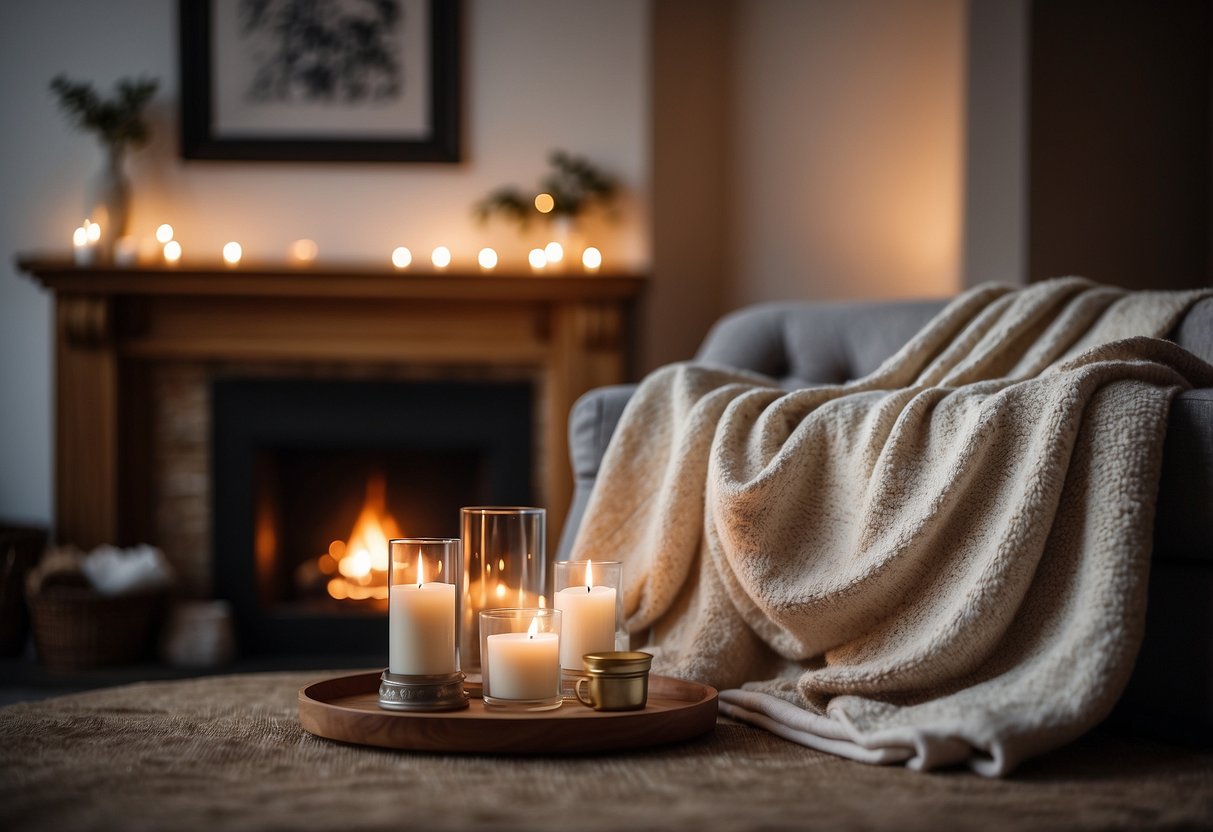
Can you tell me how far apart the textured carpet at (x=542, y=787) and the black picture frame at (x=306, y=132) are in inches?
80.6

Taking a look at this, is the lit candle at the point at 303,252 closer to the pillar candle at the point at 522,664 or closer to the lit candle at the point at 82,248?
the lit candle at the point at 82,248

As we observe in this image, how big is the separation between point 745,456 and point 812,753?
40 centimetres

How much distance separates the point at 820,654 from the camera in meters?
1.38

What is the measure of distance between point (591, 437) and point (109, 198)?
1766 millimetres

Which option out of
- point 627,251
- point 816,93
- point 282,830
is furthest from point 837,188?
point 282,830

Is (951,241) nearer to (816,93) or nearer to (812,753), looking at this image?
(816,93)

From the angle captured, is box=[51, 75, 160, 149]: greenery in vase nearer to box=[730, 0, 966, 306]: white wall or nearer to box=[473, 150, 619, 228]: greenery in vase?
box=[473, 150, 619, 228]: greenery in vase

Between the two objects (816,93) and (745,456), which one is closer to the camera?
(745,456)

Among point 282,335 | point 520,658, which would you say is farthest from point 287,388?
point 520,658

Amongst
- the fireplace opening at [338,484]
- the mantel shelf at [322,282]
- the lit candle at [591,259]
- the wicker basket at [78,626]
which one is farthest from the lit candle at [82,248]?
the lit candle at [591,259]

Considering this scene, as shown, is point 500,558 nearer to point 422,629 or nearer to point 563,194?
point 422,629

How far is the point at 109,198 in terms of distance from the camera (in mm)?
2959

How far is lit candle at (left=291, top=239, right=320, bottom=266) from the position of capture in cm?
303

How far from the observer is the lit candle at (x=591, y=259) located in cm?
306
